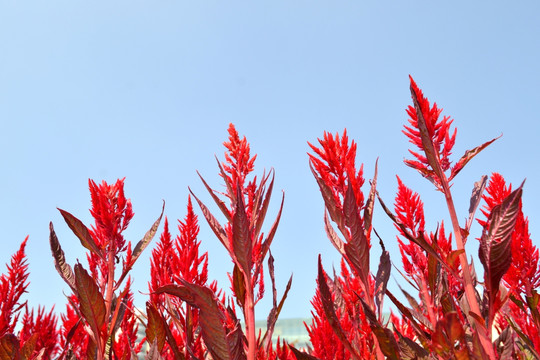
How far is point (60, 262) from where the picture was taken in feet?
5.77

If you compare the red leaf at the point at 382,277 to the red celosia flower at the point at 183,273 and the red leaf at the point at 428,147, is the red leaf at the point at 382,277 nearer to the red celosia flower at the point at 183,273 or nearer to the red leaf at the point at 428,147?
the red leaf at the point at 428,147

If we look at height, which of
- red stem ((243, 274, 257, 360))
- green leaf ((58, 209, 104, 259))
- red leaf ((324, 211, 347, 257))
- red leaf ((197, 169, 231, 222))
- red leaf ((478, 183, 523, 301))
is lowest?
red stem ((243, 274, 257, 360))

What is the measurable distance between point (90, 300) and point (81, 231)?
1.07ft

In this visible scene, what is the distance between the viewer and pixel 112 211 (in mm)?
1889

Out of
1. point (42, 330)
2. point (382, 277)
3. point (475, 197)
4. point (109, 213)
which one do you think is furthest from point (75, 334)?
point (475, 197)

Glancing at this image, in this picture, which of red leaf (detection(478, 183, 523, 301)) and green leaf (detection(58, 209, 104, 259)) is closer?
red leaf (detection(478, 183, 523, 301))

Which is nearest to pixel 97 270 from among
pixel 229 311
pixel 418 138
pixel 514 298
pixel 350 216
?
pixel 229 311

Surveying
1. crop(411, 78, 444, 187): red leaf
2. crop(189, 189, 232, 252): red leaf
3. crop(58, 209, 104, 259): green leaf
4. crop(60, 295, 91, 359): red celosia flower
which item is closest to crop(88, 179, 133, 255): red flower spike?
crop(58, 209, 104, 259): green leaf

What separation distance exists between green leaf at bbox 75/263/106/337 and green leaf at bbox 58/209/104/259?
0.22 m

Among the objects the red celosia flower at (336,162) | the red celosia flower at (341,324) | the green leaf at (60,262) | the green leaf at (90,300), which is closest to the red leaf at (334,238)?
the red celosia flower at (336,162)

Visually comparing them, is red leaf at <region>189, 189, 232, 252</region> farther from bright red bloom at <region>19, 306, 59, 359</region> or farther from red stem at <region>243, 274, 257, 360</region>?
bright red bloom at <region>19, 306, 59, 359</region>

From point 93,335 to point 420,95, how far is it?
161 cm

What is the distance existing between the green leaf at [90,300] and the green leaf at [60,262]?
12 cm

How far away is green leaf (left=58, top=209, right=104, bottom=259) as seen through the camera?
1.71m
